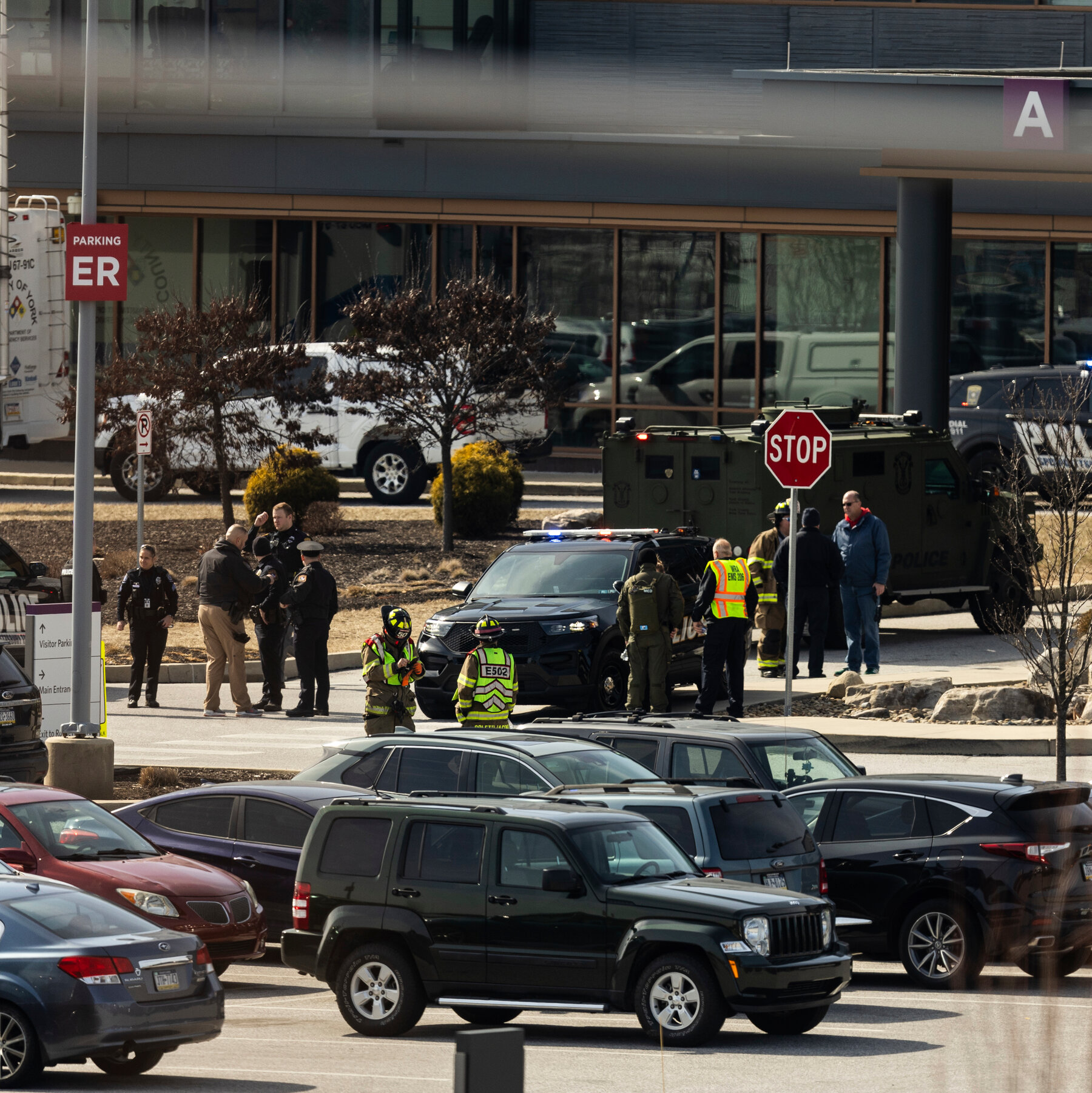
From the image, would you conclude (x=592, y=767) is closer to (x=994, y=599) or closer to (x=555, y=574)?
(x=555, y=574)

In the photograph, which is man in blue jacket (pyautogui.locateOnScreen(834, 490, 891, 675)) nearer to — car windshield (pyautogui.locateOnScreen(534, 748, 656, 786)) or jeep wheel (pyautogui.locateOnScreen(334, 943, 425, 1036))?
car windshield (pyautogui.locateOnScreen(534, 748, 656, 786))

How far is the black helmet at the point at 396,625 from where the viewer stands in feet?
48.6

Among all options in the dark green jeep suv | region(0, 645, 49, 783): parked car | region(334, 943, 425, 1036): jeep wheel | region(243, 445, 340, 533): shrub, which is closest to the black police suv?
region(0, 645, 49, 783): parked car

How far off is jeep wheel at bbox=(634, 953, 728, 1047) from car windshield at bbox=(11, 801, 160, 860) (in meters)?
3.64

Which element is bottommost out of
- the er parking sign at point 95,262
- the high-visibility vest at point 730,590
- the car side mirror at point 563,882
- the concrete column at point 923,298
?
the car side mirror at point 563,882

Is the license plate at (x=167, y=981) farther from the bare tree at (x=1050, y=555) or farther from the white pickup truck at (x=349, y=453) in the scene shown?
the white pickup truck at (x=349, y=453)

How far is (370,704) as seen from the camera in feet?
49.4

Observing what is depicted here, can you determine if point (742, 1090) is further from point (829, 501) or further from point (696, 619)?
point (829, 501)

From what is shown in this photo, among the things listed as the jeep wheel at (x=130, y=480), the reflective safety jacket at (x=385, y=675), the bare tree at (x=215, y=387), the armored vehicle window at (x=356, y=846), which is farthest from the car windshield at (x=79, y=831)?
the jeep wheel at (x=130, y=480)

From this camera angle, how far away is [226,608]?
64.7ft

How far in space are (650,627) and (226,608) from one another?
4.66 meters

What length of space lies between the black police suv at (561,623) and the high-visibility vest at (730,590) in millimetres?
974

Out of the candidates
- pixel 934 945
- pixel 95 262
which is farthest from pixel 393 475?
pixel 934 945

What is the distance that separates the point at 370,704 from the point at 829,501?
30.2 ft
